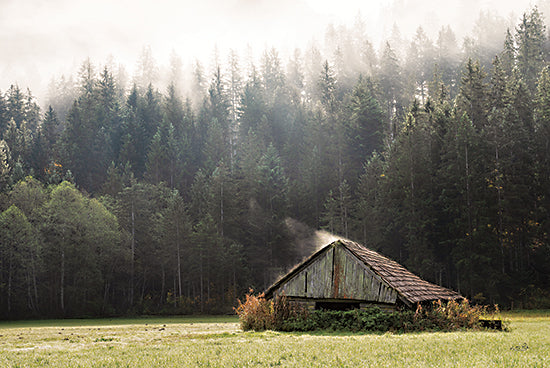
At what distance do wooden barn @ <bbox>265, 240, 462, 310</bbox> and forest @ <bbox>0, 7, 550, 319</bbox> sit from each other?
92.1ft

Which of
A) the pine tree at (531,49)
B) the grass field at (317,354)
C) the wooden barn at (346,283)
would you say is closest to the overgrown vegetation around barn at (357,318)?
the wooden barn at (346,283)

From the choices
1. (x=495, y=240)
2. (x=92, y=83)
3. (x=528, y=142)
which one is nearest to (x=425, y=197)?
(x=495, y=240)

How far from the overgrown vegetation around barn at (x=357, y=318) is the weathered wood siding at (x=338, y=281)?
0.74m

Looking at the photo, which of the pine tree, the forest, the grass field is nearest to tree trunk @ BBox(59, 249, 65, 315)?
the forest

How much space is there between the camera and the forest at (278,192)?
169 feet

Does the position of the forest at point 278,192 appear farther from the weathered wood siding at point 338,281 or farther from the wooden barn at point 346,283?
the weathered wood siding at point 338,281

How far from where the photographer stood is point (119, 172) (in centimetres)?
8612

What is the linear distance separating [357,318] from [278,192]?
48969 mm

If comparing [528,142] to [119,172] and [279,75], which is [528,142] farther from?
[279,75]

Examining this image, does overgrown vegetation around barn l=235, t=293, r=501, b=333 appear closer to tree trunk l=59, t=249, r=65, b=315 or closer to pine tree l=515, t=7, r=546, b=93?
tree trunk l=59, t=249, r=65, b=315

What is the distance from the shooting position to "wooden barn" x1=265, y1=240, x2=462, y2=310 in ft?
74.8

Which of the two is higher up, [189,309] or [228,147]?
[228,147]

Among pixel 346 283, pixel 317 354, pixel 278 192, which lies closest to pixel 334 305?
pixel 346 283

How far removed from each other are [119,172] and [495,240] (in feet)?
211
